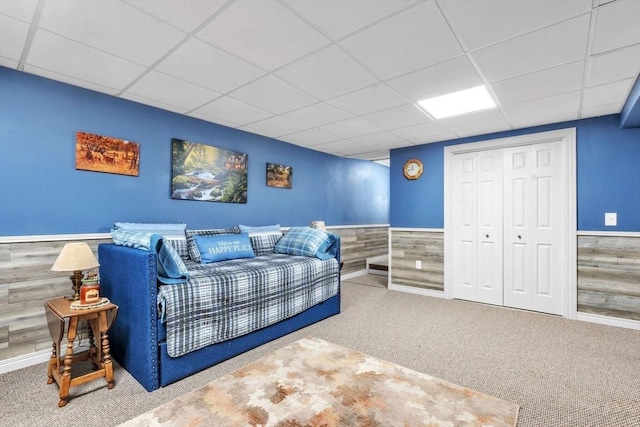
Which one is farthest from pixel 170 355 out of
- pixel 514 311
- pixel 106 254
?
pixel 514 311

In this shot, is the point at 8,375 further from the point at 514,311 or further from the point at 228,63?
the point at 514,311

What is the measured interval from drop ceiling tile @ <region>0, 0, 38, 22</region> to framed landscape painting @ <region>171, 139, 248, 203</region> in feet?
5.28

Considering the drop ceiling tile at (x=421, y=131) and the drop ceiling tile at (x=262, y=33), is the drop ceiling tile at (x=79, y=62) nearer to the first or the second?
the drop ceiling tile at (x=262, y=33)

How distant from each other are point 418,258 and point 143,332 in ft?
12.6

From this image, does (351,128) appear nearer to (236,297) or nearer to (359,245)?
(236,297)

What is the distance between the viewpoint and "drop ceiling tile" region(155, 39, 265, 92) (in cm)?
209

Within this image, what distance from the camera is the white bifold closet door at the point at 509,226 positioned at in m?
3.72

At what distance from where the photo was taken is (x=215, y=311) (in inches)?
90.5

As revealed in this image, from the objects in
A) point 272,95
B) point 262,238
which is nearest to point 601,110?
point 272,95

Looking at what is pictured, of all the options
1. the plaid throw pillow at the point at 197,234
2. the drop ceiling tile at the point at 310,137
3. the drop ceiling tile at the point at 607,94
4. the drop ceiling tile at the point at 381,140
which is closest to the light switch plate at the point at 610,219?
the drop ceiling tile at the point at 607,94

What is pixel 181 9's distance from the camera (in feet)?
A: 5.46

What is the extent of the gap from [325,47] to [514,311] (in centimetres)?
383

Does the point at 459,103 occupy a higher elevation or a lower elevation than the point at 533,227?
higher

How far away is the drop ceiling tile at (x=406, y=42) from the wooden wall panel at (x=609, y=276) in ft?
9.72
